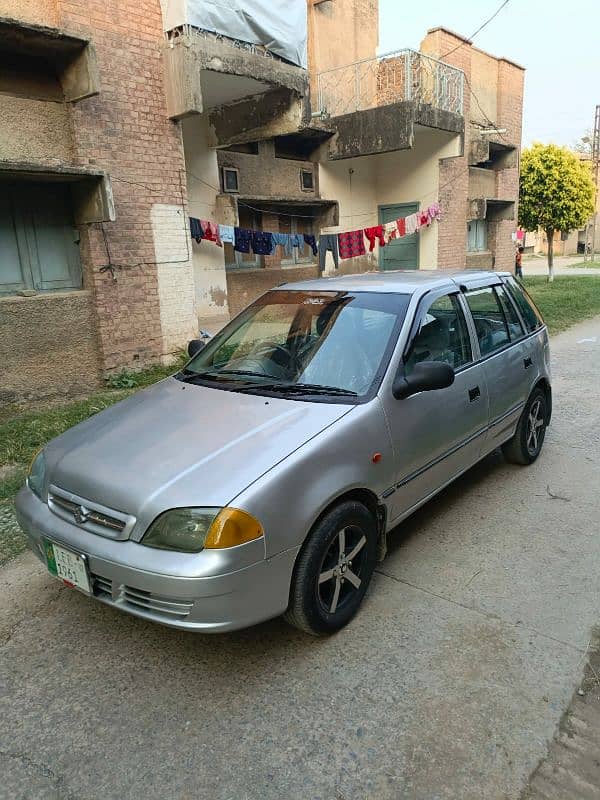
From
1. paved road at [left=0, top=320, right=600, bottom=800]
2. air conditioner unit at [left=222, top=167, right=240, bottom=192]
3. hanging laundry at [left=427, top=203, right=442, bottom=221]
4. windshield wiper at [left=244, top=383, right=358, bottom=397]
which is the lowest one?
paved road at [left=0, top=320, right=600, bottom=800]

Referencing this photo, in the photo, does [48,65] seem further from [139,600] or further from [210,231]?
[139,600]

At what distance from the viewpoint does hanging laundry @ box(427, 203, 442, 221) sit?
14434 mm

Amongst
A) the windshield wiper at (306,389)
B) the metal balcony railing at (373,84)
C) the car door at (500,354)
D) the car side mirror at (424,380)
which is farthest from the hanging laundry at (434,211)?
the windshield wiper at (306,389)

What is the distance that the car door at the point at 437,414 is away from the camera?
3.26 meters

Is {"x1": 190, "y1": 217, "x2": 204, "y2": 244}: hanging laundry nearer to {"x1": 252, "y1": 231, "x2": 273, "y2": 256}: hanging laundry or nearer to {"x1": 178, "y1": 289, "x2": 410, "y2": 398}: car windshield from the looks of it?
{"x1": 252, "y1": 231, "x2": 273, "y2": 256}: hanging laundry

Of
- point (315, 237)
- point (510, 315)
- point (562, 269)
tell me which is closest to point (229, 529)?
point (510, 315)

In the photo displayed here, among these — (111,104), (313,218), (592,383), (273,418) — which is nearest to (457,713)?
(273,418)

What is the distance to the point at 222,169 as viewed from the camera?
10547mm

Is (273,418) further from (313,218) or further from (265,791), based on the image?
(313,218)

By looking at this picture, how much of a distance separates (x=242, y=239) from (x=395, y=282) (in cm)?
686

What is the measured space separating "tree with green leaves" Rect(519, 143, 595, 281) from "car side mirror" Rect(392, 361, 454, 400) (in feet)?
67.5

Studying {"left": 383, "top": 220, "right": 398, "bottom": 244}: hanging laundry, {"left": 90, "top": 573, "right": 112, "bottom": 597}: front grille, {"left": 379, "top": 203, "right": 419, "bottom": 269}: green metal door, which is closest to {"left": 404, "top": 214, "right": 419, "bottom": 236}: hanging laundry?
{"left": 383, "top": 220, "right": 398, "bottom": 244}: hanging laundry

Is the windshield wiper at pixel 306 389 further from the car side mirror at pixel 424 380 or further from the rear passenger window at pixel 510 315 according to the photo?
the rear passenger window at pixel 510 315

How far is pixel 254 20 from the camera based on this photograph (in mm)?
8195
